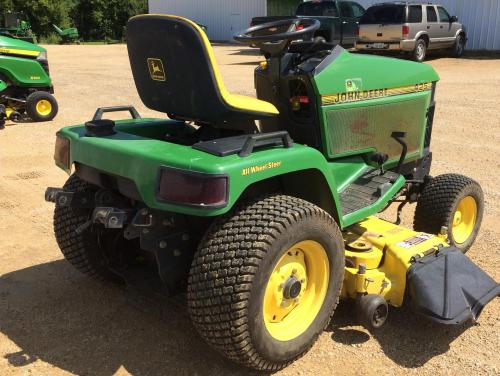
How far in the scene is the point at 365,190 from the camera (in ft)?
11.0

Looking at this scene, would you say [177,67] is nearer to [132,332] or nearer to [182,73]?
[182,73]

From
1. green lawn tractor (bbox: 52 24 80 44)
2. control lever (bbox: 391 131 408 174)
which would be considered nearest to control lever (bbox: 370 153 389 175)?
control lever (bbox: 391 131 408 174)

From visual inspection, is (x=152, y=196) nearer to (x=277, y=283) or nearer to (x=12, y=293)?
(x=277, y=283)

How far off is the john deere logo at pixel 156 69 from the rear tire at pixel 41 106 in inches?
265

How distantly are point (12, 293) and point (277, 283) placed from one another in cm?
180

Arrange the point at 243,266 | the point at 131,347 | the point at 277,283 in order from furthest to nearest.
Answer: the point at 131,347 < the point at 277,283 < the point at 243,266

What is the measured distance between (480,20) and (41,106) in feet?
51.3

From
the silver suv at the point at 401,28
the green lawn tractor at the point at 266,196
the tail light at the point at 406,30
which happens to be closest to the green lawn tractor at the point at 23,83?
the green lawn tractor at the point at 266,196

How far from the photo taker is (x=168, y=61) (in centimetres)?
264

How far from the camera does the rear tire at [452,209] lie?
12.3 ft

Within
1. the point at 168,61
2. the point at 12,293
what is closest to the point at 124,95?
the point at 12,293

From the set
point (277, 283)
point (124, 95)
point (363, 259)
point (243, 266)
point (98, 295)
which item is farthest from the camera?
point (124, 95)

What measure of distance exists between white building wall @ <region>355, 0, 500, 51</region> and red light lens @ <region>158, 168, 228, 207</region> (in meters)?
19.2

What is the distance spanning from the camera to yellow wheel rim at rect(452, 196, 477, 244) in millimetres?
3946
